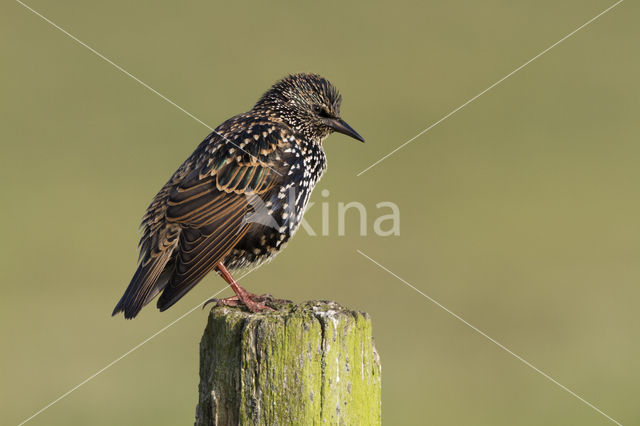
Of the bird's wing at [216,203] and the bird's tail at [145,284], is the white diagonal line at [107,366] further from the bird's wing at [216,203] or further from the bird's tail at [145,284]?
the bird's tail at [145,284]

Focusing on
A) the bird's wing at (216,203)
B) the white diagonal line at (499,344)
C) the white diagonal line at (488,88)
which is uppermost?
the white diagonal line at (488,88)

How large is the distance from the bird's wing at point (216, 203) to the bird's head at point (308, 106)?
35.7 inches

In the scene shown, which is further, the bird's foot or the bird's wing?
the bird's wing

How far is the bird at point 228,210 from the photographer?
5.96 meters

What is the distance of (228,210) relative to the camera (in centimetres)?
618

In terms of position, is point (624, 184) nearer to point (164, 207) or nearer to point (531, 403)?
point (531, 403)

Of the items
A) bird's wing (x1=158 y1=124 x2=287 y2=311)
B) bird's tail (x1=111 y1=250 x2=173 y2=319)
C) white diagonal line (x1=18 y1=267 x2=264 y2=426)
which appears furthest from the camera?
white diagonal line (x1=18 y1=267 x2=264 y2=426)

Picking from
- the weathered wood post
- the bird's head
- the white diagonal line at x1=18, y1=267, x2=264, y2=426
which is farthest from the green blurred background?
the weathered wood post

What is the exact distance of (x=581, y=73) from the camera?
93.4 feet

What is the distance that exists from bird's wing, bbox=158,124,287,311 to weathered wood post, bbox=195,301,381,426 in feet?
4.26

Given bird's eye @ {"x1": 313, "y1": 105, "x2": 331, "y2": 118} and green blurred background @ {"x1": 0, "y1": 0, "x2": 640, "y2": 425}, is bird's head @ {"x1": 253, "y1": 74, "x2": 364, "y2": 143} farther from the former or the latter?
green blurred background @ {"x1": 0, "y1": 0, "x2": 640, "y2": 425}

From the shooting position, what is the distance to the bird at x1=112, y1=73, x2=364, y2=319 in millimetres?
5965

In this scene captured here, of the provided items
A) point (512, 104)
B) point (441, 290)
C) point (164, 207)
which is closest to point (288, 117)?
point (164, 207)

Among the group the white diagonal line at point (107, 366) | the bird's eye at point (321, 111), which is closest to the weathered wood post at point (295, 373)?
the bird's eye at point (321, 111)
